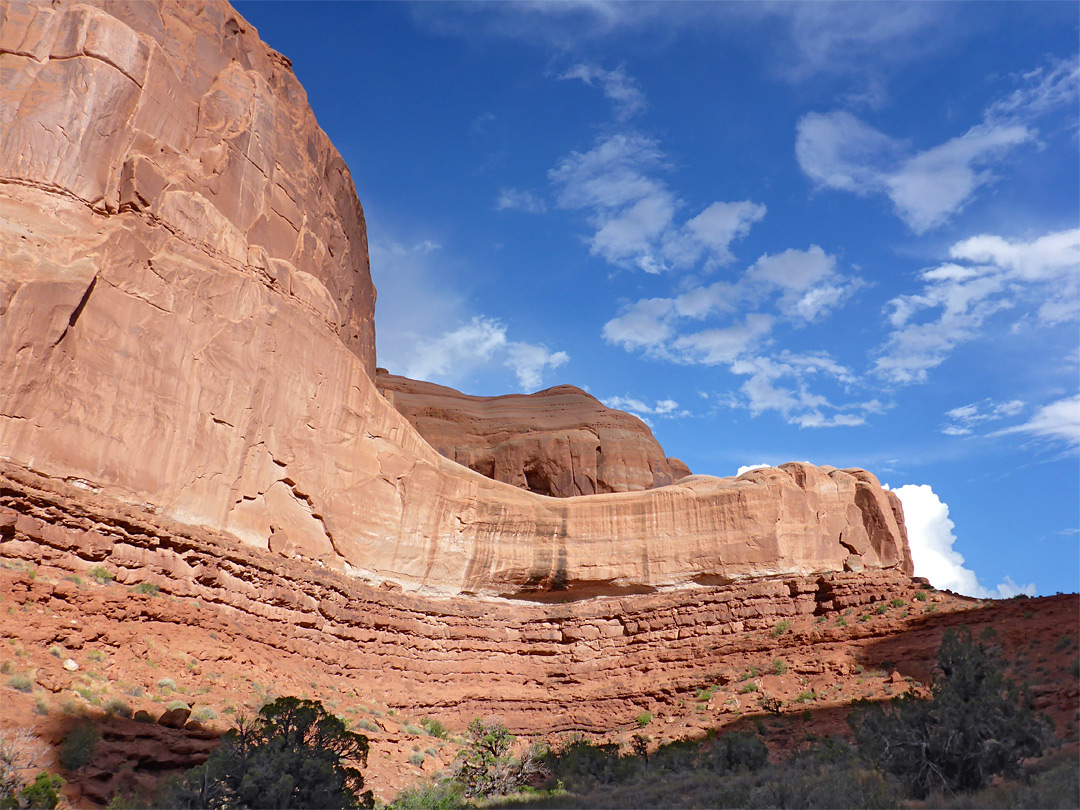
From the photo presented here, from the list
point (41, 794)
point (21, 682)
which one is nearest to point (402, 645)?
point (21, 682)

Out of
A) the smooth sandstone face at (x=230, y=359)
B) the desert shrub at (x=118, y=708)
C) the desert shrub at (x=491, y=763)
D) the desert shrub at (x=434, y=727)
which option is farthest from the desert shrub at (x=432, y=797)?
the smooth sandstone face at (x=230, y=359)

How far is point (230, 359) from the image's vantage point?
22562 millimetres

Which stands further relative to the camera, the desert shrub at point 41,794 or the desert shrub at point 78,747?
the desert shrub at point 78,747

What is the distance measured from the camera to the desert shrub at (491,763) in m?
18.9

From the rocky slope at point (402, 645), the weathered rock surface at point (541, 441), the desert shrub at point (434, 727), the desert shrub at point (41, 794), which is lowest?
the desert shrub at point (41, 794)

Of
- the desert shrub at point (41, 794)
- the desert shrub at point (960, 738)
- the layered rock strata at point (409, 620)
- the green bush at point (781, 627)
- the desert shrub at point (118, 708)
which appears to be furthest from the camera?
the green bush at point (781, 627)

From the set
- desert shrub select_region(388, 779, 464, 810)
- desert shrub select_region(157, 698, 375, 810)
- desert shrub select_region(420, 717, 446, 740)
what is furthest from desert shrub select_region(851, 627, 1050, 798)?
desert shrub select_region(420, 717, 446, 740)

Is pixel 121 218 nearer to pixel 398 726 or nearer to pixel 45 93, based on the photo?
pixel 45 93

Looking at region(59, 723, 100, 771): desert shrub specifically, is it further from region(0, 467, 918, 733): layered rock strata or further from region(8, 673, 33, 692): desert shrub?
region(0, 467, 918, 733): layered rock strata

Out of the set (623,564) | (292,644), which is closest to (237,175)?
(292,644)

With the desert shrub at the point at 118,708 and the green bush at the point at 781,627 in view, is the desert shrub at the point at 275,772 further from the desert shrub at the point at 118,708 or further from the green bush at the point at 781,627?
the green bush at the point at 781,627

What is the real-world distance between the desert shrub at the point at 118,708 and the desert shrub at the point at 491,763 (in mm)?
7956

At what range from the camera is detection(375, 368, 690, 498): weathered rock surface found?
47594 mm

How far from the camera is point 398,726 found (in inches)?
900
